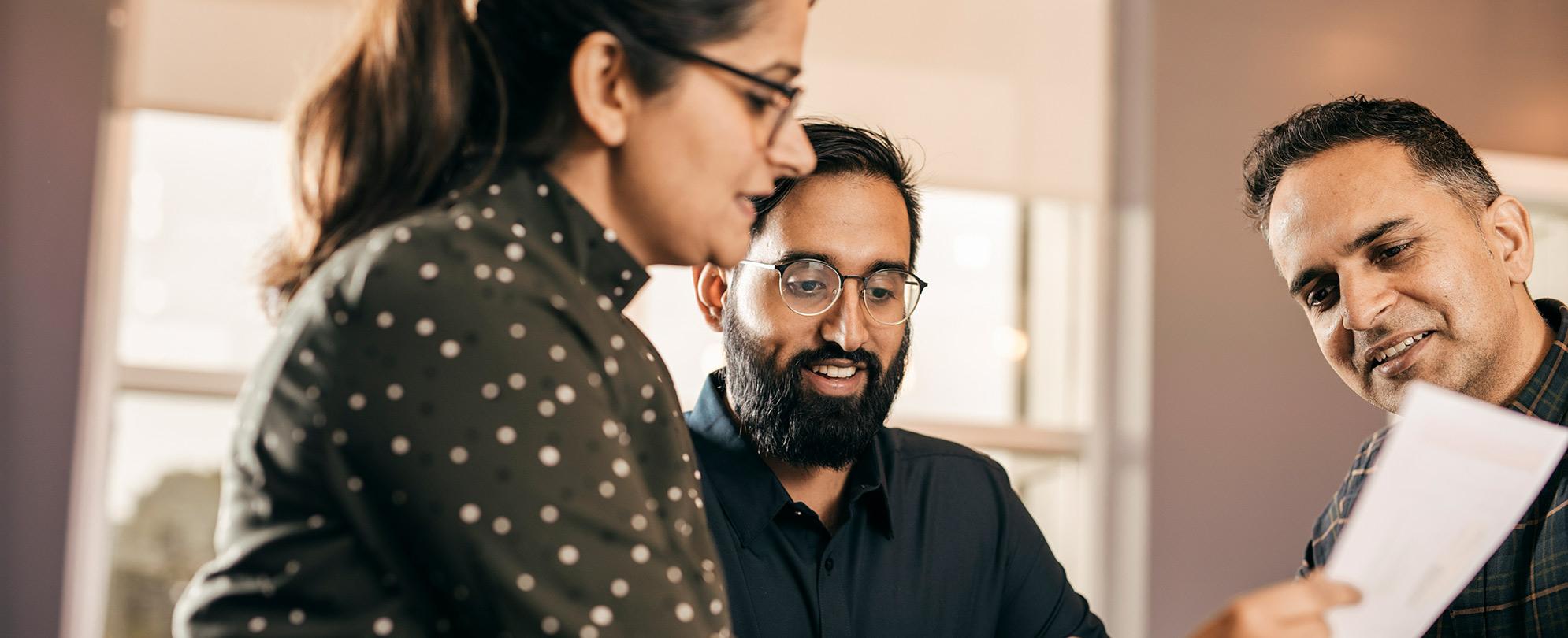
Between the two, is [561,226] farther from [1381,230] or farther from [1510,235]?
[1510,235]

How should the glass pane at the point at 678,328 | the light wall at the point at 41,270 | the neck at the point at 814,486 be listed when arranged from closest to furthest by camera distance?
the neck at the point at 814,486 → the light wall at the point at 41,270 → the glass pane at the point at 678,328

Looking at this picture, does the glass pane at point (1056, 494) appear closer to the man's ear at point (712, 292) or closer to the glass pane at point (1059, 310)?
the glass pane at point (1059, 310)

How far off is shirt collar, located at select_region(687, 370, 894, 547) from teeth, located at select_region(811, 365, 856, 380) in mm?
105

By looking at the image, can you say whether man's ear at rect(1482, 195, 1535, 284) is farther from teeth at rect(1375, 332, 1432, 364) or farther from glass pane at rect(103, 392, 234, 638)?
glass pane at rect(103, 392, 234, 638)

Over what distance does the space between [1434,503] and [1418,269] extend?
0.77m

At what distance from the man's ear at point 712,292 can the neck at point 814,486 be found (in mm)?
276

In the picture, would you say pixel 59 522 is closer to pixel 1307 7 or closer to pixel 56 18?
pixel 56 18

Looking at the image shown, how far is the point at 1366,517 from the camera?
29.2 inches

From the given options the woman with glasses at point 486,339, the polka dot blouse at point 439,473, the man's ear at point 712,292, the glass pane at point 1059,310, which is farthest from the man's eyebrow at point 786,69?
the glass pane at point 1059,310

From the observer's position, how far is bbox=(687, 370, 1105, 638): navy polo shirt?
4.75 feet

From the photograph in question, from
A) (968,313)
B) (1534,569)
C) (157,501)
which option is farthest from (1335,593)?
(157,501)

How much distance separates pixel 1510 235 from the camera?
57.7 inches

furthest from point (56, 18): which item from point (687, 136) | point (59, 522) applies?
point (687, 136)

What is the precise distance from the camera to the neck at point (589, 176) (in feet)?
2.69
